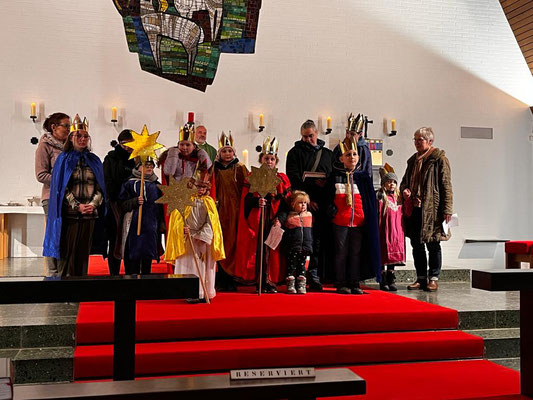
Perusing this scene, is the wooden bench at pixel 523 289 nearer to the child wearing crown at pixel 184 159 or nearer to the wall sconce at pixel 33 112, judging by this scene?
the child wearing crown at pixel 184 159

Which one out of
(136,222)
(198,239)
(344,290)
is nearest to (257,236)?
(198,239)

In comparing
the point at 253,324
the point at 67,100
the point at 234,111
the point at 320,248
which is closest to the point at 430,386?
the point at 253,324

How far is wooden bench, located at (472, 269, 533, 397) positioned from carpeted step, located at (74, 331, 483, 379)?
1419mm

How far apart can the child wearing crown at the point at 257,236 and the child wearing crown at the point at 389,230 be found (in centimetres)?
109

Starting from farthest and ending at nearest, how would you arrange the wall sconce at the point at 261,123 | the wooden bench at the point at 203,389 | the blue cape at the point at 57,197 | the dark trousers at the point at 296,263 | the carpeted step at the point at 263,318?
the wall sconce at the point at 261,123
the dark trousers at the point at 296,263
the blue cape at the point at 57,197
the carpeted step at the point at 263,318
the wooden bench at the point at 203,389

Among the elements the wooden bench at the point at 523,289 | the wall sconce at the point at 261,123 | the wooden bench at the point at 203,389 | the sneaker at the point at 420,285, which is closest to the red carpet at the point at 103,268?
the sneaker at the point at 420,285

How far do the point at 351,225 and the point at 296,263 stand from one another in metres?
0.60

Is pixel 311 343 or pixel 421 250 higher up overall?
pixel 421 250

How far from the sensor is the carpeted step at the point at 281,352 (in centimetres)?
362

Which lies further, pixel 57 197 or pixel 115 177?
A: pixel 115 177

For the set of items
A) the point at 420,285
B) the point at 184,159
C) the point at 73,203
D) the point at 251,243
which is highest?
the point at 184,159

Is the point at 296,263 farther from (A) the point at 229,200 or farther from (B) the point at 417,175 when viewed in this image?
(B) the point at 417,175

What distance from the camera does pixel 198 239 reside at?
15.7ft

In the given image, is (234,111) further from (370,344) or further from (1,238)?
(370,344)
